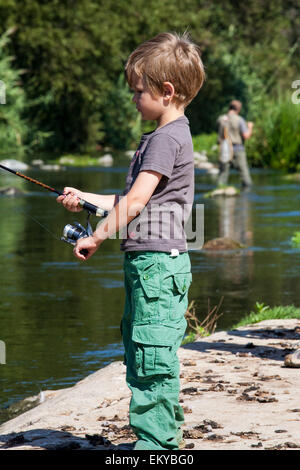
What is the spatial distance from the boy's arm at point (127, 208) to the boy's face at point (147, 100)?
0.90 feet

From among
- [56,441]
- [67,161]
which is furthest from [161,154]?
[67,161]

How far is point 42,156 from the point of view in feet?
115

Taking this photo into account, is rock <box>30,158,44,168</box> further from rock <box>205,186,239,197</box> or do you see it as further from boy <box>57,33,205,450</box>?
boy <box>57,33,205,450</box>

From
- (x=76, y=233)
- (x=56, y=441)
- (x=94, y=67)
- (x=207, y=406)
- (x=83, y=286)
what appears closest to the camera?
(x=76, y=233)

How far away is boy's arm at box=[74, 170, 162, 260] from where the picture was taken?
408cm

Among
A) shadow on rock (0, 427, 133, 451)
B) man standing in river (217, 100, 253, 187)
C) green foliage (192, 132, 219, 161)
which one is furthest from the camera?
green foliage (192, 132, 219, 161)

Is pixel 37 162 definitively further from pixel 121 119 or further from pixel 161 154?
pixel 161 154

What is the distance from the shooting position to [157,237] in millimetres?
4172

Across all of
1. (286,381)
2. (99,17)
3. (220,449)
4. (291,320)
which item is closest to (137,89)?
(220,449)

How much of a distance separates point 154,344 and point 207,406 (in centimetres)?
126

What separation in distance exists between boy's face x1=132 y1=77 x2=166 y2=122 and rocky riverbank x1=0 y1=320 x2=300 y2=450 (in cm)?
149

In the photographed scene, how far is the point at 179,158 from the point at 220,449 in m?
1.30

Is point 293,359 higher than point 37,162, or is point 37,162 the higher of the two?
point 37,162

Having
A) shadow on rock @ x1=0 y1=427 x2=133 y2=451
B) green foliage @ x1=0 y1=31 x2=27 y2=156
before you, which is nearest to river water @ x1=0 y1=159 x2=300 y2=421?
shadow on rock @ x1=0 y1=427 x2=133 y2=451
